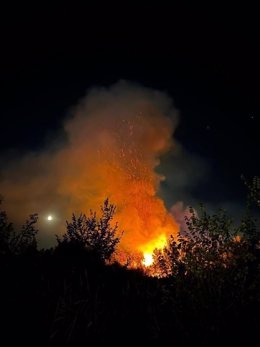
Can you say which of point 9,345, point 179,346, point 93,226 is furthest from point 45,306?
point 93,226

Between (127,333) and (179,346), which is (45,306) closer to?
(127,333)

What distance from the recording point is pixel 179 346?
9953 millimetres

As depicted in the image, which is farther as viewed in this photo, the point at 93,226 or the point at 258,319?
the point at 93,226

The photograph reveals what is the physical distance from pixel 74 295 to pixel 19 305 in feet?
3.57

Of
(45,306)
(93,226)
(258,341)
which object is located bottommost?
(258,341)

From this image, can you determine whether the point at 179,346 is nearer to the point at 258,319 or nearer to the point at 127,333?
the point at 127,333

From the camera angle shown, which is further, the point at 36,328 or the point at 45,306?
the point at 45,306

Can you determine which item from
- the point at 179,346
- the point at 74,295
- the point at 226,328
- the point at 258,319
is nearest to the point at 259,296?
the point at 258,319

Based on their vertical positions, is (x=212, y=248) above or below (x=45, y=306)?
above

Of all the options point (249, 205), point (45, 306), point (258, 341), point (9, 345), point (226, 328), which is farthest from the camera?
point (249, 205)

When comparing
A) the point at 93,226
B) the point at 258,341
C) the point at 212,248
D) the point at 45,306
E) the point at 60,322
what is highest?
the point at 93,226

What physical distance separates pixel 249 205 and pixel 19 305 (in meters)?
9.98

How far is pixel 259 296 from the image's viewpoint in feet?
36.1

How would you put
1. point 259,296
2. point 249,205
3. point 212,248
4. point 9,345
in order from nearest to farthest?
point 9,345, point 259,296, point 212,248, point 249,205
